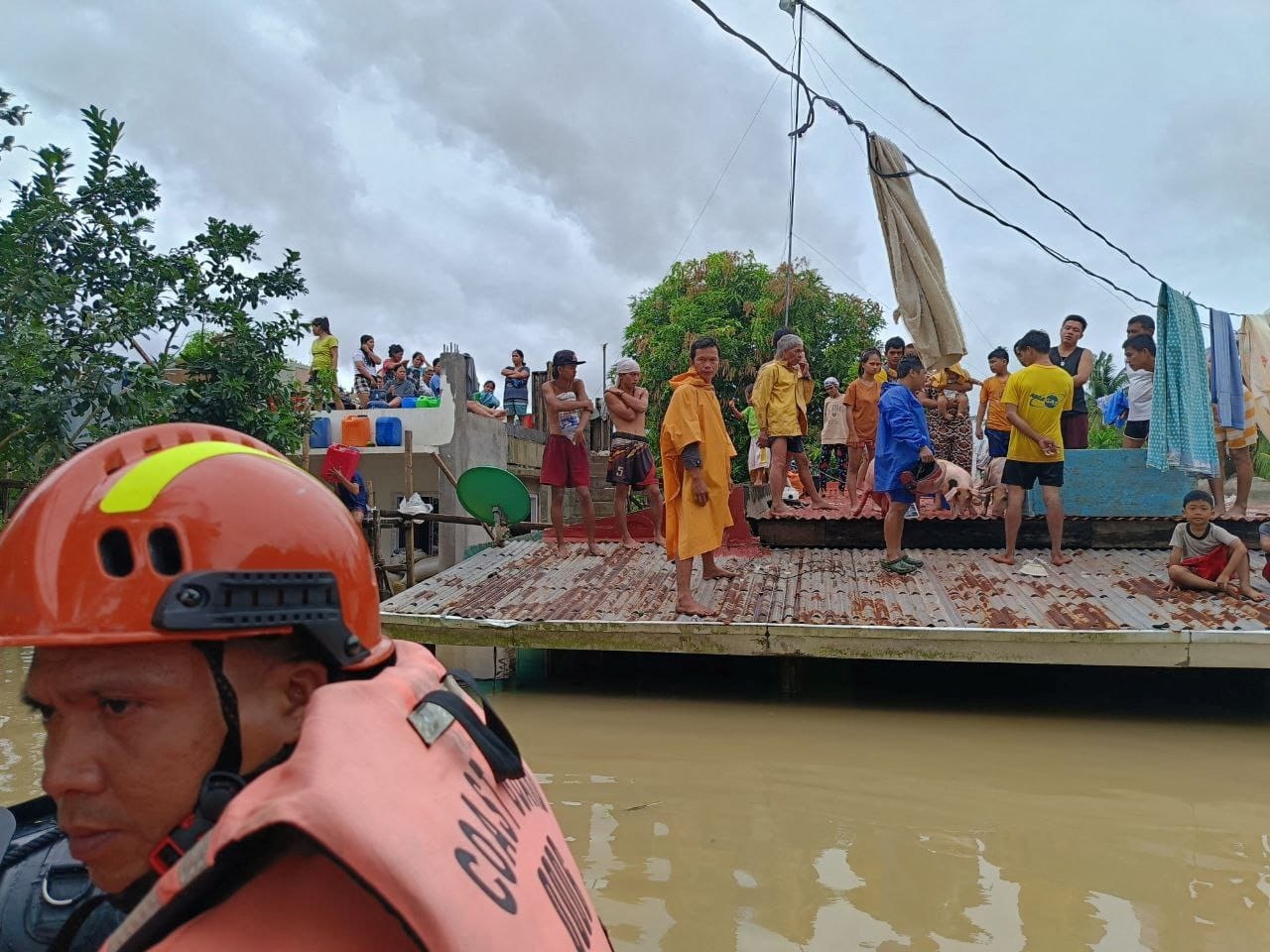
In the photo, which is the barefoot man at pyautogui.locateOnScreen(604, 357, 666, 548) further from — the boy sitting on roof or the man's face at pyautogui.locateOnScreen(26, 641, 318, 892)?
the man's face at pyautogui.locateOnScreen(26, 641, 318, 892)

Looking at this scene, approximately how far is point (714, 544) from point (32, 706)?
493 cm

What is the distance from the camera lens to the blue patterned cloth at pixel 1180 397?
6.79 meters

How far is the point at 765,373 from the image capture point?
7.57 meters

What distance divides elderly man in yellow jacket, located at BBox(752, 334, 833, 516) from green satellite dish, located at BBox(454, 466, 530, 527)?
Result: 2251 mm

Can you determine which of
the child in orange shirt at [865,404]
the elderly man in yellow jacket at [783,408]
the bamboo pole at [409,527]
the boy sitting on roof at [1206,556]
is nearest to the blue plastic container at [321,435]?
the bamboo pole at [409,527]

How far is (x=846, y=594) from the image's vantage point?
5.95 m

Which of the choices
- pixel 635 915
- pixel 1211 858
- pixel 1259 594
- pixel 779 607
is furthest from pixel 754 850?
pixel 1259 594

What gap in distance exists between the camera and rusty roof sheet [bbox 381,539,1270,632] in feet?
17.3

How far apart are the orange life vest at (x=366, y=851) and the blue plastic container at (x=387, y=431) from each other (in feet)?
38.6

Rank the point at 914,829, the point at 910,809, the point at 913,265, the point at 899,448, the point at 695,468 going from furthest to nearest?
the point at 913,265 → the point at 899,448 → the point at 695,468 → the point at 910,809 → the point at 914,829

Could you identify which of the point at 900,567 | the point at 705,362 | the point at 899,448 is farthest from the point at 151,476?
the point at 900,567

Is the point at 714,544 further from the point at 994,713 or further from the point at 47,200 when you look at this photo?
the point at 47,200

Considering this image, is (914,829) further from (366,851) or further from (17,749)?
(17,749)

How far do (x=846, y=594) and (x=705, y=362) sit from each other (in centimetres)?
173
